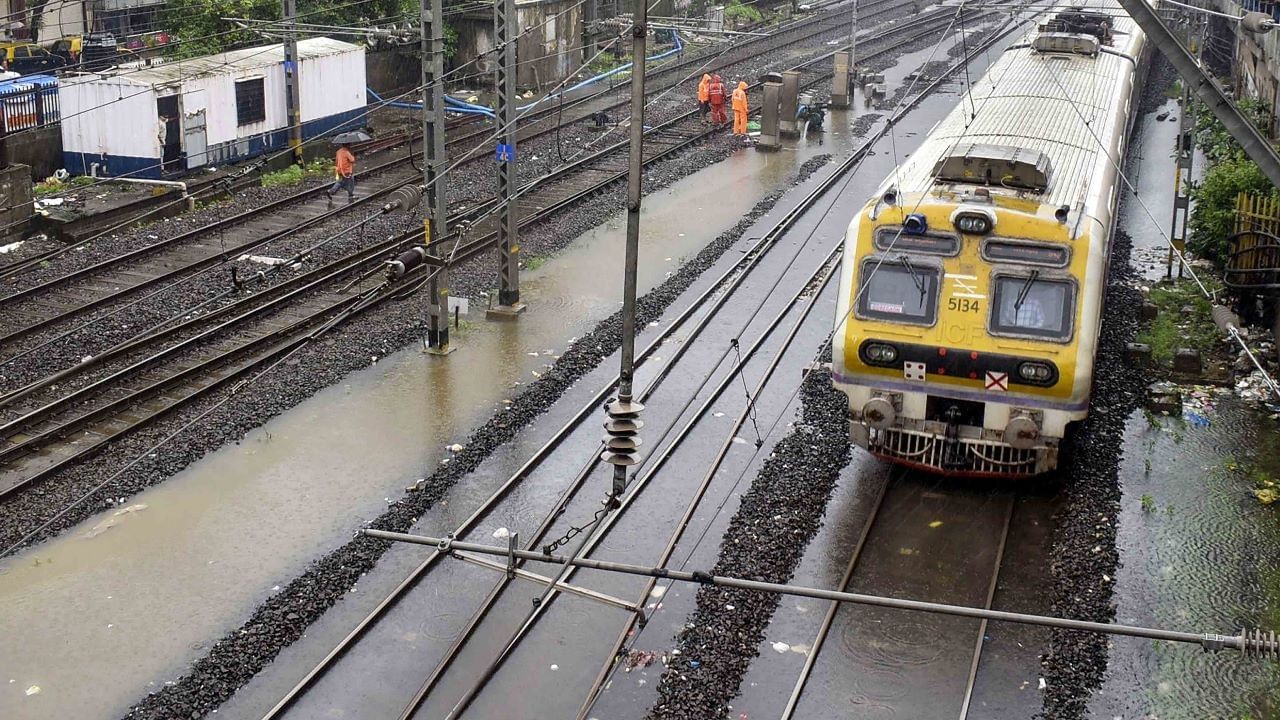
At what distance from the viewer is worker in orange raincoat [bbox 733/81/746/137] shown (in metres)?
30.3

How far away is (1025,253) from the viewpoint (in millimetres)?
12188

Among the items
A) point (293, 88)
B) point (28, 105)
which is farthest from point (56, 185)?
point (293, 88)

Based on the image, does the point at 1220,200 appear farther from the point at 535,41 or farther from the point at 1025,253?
the point at 535,41

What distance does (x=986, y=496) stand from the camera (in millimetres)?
13305

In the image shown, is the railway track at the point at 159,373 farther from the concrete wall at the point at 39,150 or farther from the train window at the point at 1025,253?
the concrete wall at the point at 39,150

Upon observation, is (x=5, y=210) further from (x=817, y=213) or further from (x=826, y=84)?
(x=826, y=84)

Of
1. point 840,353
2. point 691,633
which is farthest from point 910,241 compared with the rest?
point 691,633

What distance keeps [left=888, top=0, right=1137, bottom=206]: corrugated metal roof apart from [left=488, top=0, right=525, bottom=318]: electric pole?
5394 millimetres

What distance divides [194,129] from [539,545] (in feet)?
54.3

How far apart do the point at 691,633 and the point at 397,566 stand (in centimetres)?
292

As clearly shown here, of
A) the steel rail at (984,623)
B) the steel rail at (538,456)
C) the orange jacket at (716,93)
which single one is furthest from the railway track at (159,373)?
the orange jacket at (716,93)

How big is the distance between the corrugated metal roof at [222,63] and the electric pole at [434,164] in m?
10.5

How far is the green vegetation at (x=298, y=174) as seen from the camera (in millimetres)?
25844

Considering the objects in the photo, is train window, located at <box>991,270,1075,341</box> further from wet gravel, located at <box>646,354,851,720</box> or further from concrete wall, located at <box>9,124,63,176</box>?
concrete wall, located at <box>9,124,63,176</box>
